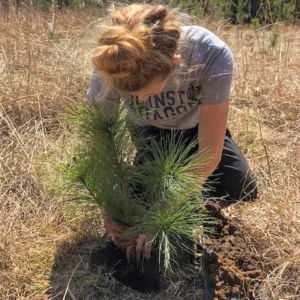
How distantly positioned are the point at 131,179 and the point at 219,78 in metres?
0.44

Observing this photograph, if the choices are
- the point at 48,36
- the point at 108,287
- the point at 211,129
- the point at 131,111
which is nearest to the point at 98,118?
the point at 131,111

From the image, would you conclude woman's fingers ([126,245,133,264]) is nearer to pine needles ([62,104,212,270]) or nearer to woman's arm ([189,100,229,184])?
pine needles ([62,104,212,270])

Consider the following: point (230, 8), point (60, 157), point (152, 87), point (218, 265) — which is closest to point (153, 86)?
point (152, 87)

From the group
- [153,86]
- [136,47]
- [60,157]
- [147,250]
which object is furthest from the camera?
[60,157]

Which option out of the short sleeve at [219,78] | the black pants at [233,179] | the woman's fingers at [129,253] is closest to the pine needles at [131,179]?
the woman's fingers at [129,253]

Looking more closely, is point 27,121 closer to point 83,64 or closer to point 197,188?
point 83,64

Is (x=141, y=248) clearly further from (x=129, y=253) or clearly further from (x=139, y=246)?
(x=129, y=253)

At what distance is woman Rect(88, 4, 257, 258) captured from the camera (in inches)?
47.2

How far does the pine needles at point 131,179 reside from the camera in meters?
1.23

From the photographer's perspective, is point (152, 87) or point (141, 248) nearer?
point (152, 87)

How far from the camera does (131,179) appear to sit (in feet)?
4.47

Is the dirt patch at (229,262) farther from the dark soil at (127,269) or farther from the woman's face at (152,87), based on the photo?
the woman's face at (152,87)

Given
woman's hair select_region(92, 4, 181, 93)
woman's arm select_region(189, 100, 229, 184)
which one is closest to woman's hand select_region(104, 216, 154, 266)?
woman's arm select_region(189, 100, 229, 184)

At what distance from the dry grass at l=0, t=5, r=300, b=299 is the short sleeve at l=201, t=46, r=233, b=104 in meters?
0.44
